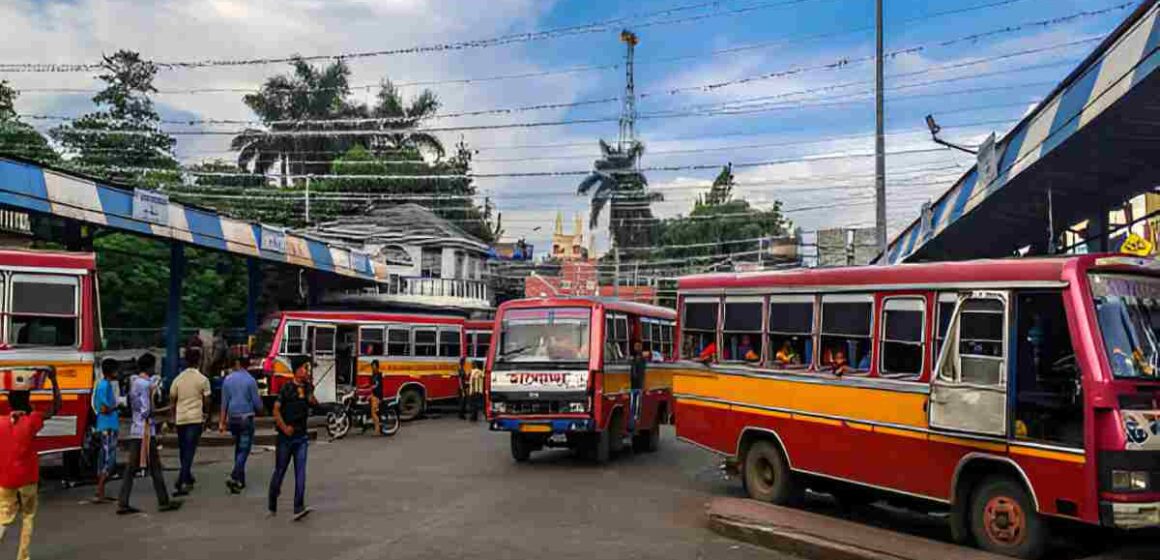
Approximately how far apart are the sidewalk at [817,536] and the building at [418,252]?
3160 centimetres

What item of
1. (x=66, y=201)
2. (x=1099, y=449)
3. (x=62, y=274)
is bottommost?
(x=1099, y=449)

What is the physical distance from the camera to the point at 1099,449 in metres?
7.44

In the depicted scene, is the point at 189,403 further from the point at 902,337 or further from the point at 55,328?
the point at 902,337

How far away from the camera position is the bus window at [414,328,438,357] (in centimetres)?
2578

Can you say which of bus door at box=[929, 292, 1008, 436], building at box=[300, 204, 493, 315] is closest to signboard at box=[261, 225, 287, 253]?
building at box=[300, 204, 493, 315]

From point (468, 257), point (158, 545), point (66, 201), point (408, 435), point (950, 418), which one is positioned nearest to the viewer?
point (950, 418)

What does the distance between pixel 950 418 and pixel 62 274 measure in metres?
10.9

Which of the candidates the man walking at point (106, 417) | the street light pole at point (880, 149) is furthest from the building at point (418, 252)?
the man walking at point (106, 417)

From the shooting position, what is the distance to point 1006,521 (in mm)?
8328

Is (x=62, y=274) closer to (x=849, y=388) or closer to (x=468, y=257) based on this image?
(x=849, y=388)

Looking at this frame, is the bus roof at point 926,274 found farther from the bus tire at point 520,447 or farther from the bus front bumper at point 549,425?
the bus tire at point 520,447

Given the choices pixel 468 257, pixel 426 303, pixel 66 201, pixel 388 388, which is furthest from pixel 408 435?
pixel 468 257

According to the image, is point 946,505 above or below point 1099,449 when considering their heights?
below

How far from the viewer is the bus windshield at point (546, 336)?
51.6 ft
